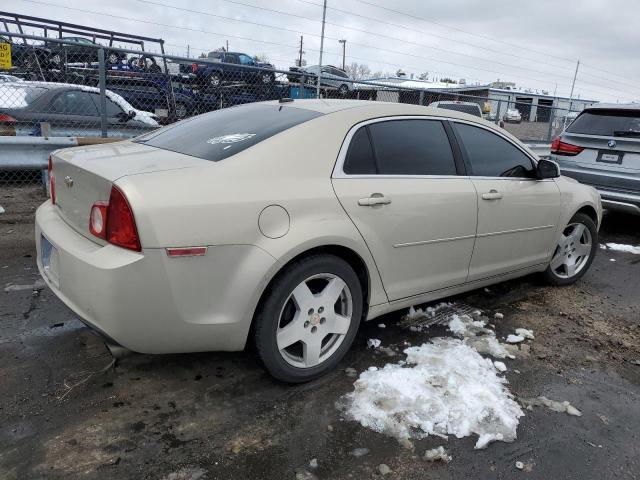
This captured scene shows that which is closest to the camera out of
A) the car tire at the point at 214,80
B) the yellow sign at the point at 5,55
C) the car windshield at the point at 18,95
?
the yellow sign at the point at 5,55

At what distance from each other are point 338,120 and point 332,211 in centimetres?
60

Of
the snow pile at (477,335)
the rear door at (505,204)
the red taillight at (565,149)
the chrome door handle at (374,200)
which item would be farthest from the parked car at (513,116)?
the chrome door handle at (374,200)

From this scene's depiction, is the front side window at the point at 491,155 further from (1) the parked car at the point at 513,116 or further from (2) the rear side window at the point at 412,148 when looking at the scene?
(1) the parked car at the point at 513,116

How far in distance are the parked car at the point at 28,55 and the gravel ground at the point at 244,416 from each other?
5.58 meters

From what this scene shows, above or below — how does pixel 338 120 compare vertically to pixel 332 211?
above

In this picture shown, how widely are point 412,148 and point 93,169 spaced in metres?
1.89

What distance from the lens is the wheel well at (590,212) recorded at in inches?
182

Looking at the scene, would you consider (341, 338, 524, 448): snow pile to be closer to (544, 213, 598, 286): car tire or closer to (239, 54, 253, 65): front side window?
(544, 213, 598, 286): car tire

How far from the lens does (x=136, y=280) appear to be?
221cm

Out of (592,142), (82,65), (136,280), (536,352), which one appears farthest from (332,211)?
(82,65)

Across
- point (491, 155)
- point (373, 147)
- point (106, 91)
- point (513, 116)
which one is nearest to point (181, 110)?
point (106, 91)

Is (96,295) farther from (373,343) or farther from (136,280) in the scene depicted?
(373,343)

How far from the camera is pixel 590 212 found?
185 inches

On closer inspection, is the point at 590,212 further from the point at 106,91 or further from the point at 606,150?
the point at 106,91
